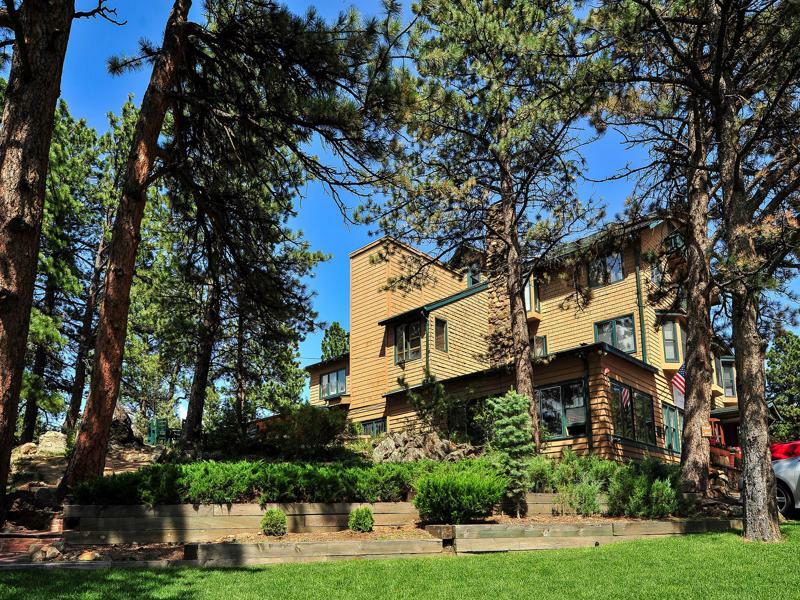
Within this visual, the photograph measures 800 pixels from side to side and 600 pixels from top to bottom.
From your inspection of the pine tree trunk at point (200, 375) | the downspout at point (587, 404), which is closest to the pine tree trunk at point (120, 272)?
→ the pine tree trunk at point (200, 375)

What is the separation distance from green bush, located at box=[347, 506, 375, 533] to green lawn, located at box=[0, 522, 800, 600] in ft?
6.27

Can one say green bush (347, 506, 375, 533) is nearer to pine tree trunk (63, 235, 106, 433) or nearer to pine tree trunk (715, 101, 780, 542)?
pine tree trunk (715, 101, 780, 542)

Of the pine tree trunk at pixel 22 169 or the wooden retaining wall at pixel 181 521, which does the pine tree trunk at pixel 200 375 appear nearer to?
the wooden retaining wall at pixel 181 521

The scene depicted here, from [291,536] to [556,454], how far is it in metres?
11.5

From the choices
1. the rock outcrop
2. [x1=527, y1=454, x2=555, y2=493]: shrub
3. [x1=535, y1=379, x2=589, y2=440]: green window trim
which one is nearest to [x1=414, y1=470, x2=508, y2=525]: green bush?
[x1=527, y1=454, x2=555, y2=493]: shrub

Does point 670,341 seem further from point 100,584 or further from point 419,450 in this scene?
point 100,584

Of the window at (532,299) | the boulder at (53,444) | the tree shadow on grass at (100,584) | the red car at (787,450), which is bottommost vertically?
the tree shadow on grass at (100,584)

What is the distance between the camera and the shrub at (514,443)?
1109cm

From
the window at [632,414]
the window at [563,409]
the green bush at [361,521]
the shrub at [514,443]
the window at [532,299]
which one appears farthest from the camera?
the window at [532,299]

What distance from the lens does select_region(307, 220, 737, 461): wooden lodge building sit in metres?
17.9

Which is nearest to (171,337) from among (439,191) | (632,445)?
(439,191)

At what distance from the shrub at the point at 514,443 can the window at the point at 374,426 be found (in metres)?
13.6

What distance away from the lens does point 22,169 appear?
6871mm

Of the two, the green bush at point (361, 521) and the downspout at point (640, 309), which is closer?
the green bush at point (361, 521)
